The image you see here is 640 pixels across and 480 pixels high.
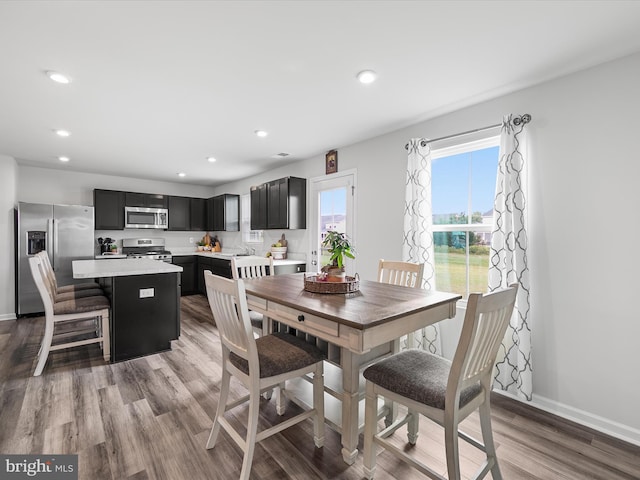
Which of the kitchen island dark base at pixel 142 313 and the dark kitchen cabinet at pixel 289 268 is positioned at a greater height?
the dark kitchen cabinet at pixel 289 268

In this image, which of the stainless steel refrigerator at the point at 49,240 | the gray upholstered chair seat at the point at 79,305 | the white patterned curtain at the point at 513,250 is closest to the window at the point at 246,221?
the stainless steel refrigerator at the point at 49,240

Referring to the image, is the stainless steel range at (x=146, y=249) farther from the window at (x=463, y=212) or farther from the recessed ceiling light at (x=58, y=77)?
the window at (x=463, y=212)

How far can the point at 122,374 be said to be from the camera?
2693mm

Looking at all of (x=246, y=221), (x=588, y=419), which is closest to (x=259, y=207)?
(x=246, y=221)

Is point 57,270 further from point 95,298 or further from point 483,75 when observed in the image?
point 483,75

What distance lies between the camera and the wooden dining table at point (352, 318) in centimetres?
135

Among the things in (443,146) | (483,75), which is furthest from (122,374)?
(483,75)

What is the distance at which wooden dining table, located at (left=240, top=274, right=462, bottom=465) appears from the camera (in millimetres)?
1346

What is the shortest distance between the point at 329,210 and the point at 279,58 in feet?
7.65

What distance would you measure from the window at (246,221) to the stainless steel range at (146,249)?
156 centimetres

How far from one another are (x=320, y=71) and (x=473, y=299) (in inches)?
73.0

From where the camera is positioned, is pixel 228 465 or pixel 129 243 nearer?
pixel 228 465

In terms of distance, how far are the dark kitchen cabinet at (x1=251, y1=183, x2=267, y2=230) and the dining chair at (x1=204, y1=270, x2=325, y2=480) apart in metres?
3.28

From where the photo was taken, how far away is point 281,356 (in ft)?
5.40
